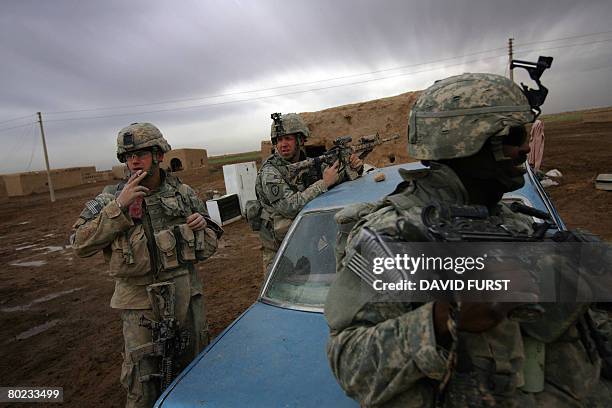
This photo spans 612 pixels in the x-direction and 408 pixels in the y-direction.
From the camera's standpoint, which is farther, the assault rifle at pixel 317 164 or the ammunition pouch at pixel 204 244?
the assault rifle at pixel 317 164

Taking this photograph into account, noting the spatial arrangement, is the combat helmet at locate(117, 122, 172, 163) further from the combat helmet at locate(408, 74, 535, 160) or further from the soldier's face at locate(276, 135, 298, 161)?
the combat helmet at locate(408, 74, 535, 160)

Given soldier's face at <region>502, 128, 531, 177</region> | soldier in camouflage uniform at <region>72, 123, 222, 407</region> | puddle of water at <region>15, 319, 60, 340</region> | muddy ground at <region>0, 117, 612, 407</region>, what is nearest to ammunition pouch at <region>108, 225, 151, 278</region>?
soldier in camouflage uniform at <region>72, 123, 222, 407</region>

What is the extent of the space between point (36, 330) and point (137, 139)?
13.4 ft

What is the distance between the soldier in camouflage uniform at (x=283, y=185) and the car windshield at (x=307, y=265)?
694 mm

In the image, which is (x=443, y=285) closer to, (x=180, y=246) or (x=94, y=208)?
(x=180, y=246)

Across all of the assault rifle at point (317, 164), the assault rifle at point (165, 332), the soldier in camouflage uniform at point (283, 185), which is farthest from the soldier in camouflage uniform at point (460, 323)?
the assault rifle at point (317, 164)

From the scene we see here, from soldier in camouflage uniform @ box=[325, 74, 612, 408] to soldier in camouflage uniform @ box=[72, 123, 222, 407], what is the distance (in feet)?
5.71

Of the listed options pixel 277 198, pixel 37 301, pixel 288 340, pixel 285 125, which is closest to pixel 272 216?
pixel 277 198

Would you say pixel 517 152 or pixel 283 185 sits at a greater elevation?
pixel 517 152

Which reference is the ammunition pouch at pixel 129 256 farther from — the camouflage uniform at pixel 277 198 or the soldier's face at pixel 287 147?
the soldier's face at pixel 287 147

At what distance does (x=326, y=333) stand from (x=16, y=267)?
31.1 feet

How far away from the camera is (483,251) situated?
0.89 meters

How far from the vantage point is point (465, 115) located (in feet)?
3.98

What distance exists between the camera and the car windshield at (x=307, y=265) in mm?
2248
